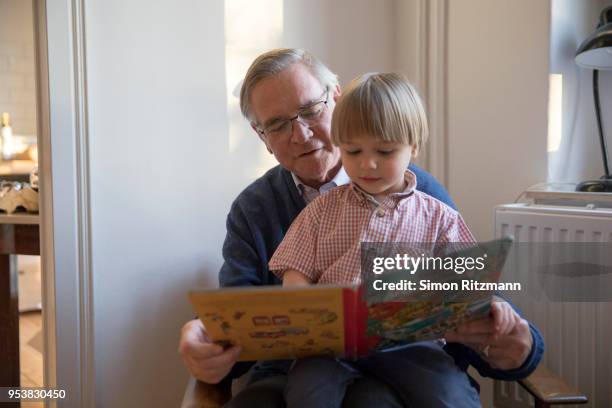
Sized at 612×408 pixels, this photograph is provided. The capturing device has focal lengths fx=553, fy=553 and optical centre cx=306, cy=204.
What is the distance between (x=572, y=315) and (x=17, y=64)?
4.05 m

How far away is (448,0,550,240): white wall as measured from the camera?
5.49ft

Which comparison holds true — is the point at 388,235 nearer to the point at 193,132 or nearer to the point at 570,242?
the point at 570,242

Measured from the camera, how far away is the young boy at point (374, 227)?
3.23ft

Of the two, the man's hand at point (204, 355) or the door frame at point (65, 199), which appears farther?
the door frame at point (65, 199)

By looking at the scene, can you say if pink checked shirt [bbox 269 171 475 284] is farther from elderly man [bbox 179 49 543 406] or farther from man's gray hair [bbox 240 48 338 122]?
man's gray hair [bbox 240 48 338 122]

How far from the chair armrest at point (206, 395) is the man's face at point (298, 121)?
0.53 metres

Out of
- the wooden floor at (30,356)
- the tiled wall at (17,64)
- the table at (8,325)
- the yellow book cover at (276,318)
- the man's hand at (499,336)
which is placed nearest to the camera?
the yellow book cover at (276,318)

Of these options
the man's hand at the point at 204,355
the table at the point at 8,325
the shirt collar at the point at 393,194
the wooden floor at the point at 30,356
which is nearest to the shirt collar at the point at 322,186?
the shirt collar at the point at 393,194

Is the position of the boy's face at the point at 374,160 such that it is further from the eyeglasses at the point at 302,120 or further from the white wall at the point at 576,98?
the white wall at the point at 576,98

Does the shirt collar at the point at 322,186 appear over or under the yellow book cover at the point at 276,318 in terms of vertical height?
over

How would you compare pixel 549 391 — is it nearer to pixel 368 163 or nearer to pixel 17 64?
pixel 368 163

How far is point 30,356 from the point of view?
3.11m

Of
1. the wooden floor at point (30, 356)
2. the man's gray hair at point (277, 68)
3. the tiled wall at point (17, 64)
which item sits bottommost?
the wooden floor at point (30, 356)

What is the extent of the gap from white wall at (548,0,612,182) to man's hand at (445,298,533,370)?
32.1 inches
